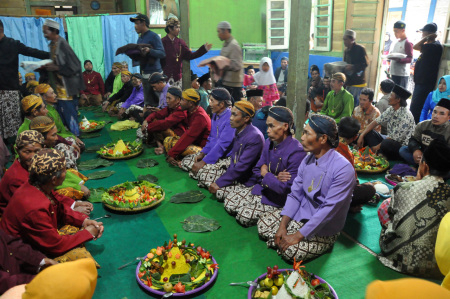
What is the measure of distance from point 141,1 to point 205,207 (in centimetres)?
879

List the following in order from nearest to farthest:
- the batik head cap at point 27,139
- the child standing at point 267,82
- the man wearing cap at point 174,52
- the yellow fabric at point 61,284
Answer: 1. the yellow fabric at point 61,284
2. the batik head cap at point 27,139
3. the man wearing cap at point 174,52
4. the child standing at point 267,82

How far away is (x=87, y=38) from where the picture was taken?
10250mm

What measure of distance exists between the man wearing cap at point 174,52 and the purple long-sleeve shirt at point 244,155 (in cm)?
290

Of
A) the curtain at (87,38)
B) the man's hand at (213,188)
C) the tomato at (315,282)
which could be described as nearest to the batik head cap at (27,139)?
the man's hand at (213,188)

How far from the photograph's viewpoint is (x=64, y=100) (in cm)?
619

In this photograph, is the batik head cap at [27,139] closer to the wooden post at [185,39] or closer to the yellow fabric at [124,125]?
the wooden post at [185,39]

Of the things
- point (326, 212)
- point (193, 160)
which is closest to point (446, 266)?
point (326, 212)

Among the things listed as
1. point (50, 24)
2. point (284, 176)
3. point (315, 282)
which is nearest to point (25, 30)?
point (50, 24)

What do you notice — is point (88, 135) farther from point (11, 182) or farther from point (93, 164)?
point (11, 182)

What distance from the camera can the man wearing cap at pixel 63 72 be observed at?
5.93m

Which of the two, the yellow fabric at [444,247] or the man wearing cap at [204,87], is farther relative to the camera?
the man wearing cap at [204,87]

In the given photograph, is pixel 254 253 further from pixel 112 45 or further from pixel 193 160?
pixel 112 45

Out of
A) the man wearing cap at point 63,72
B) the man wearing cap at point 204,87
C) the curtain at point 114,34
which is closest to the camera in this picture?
the man wearing cap at point 63,72

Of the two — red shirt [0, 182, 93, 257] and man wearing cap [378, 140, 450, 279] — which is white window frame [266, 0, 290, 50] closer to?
man wearing cap [378, 140, 450, 279]
